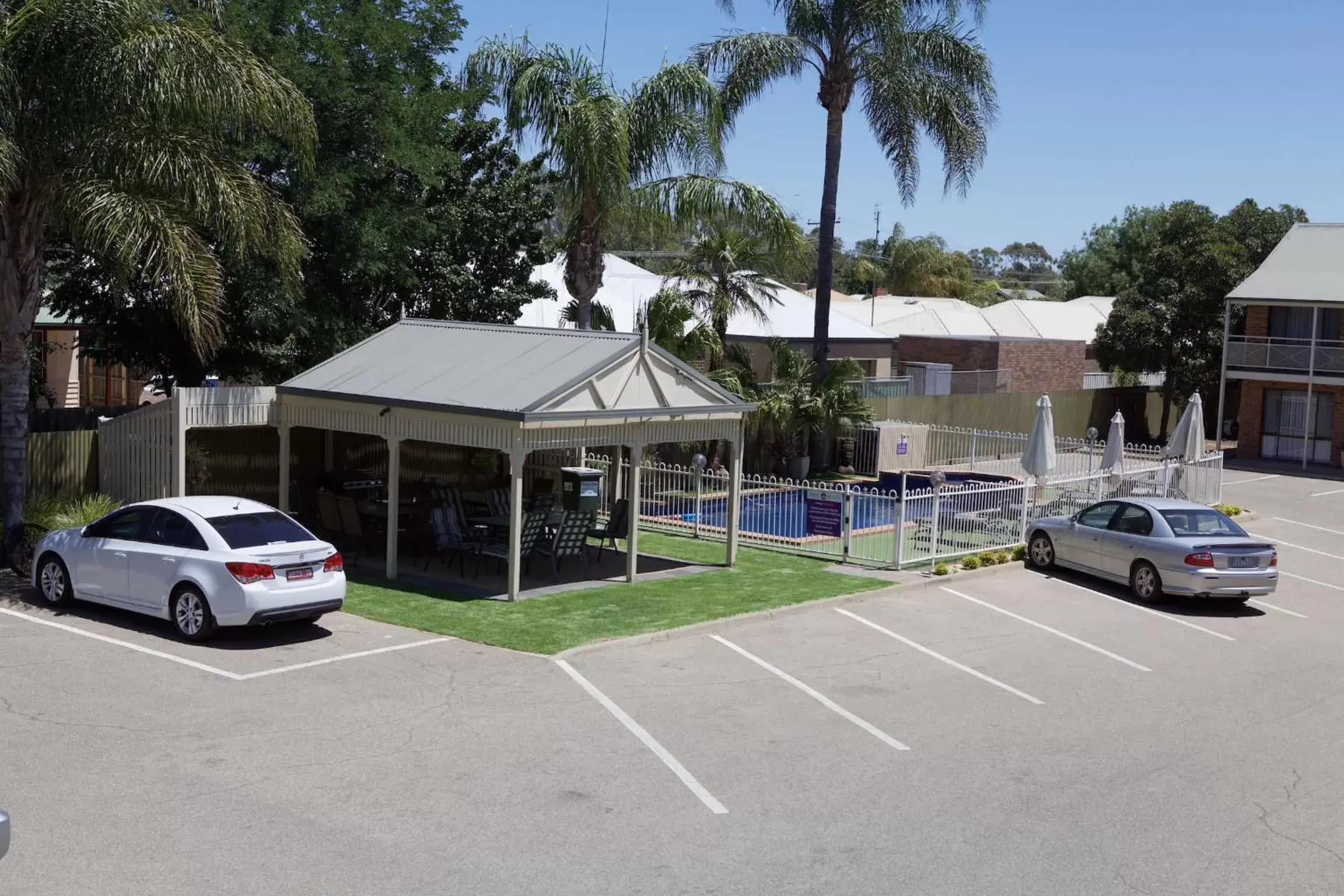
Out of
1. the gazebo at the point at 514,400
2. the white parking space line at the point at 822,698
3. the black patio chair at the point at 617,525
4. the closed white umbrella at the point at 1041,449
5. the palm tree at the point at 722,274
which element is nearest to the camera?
the white parking space line at the point at 822,698

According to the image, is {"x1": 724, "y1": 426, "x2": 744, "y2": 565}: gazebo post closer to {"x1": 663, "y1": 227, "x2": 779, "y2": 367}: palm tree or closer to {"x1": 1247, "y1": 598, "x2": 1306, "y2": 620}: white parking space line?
{"x1": 1247, "y1": 598, "x2": 1306, "y2": 620}: white parking space line

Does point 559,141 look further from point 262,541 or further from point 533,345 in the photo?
point 262,541

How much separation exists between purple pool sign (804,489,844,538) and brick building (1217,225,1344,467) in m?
26.1

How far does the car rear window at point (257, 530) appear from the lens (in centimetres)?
1373

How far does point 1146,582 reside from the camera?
18.5 meters

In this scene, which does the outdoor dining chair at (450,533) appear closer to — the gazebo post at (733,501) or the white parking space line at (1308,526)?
the gazebo post at (733,501)

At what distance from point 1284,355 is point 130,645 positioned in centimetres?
3758

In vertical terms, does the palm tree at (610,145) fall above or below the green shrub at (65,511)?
above

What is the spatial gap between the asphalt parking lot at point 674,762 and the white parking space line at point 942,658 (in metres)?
0.07

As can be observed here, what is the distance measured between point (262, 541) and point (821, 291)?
19.5 m

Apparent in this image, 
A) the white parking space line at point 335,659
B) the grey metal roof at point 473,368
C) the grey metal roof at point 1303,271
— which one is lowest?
the white parking space line at point 335,659

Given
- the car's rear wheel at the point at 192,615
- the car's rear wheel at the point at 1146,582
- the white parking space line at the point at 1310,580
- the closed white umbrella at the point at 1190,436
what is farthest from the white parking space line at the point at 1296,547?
the car's rear wheel at the point at 192,615

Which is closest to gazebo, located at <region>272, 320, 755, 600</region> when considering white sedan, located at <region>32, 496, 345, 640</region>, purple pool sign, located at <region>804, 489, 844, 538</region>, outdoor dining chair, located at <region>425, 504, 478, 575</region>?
outdoor dining chair, located at <region>425, 504, 478, 575</region>

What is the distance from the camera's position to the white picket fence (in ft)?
66.0
